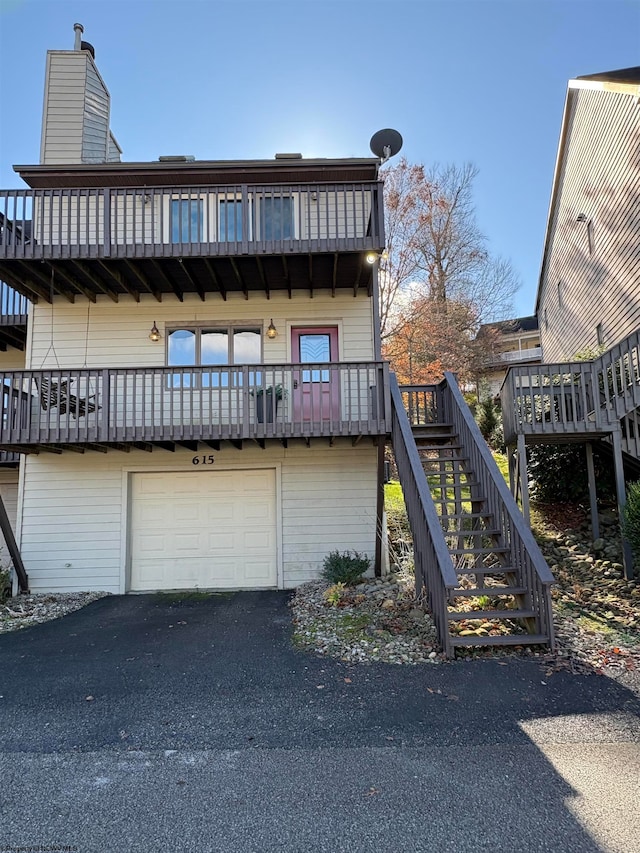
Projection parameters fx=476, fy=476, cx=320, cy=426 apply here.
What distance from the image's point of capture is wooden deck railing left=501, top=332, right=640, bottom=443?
7.29 m

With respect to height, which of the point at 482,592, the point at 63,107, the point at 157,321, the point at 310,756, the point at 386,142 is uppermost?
the point at 63,107

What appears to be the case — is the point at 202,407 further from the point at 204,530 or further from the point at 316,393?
the point at 204,530

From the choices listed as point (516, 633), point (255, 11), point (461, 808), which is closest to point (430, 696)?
point (461, 808)

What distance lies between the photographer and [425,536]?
5273 millimetres

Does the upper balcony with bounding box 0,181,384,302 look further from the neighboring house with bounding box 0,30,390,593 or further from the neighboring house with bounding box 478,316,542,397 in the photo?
the neighboring house with bounding box 478,316,542,397

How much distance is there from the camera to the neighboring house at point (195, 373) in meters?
7.78

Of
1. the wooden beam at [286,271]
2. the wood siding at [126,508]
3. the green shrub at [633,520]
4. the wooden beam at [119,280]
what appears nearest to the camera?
the green shrub at [633,520]

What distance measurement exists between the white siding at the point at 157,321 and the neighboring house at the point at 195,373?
0.03m

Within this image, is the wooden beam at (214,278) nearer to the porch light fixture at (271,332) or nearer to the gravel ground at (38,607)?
the porch light fixture at (271,332)

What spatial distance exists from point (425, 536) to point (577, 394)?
4434mm

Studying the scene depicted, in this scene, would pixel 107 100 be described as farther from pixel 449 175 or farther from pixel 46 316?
pixel 449 175

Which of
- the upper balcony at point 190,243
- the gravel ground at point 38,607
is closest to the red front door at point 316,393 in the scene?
the upper balcony at point 190,243

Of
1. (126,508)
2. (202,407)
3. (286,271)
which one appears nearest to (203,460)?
(202,407)

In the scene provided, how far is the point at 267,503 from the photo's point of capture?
8828mm
